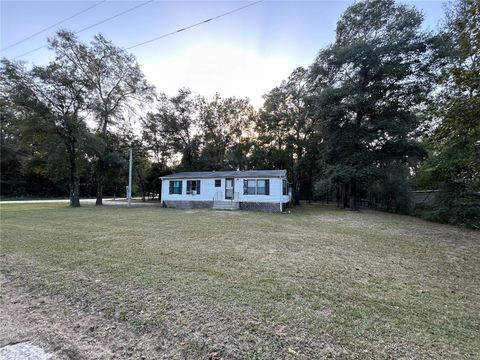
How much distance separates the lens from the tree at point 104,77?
18464 millimetres

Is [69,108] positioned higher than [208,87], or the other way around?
[208,87]

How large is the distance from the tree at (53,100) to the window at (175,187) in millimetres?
6932

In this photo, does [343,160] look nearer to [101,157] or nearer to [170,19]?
[170,19]

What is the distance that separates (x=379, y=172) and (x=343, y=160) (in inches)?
98.5

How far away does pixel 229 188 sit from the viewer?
17.4 m

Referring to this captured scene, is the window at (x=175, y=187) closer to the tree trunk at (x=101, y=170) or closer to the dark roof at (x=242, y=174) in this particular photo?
the dark roof at (x=242, y=174)

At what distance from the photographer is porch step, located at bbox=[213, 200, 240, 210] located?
1677 centimetres

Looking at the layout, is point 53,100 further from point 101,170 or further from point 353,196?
point 353,196

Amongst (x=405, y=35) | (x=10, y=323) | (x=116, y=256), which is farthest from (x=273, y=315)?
(x=405, y=35)

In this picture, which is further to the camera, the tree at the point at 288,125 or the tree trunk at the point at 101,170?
the tree at the point at 288,125

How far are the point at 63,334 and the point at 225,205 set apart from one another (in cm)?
1466

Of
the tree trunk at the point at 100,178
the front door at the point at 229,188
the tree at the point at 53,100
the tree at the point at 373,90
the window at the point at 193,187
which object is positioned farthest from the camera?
the tree trunk at the point at 100,178

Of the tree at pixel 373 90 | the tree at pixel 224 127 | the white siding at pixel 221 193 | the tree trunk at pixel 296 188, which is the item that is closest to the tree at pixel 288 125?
the tree trunk at pixel 296 188

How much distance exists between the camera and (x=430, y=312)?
2.88 m
